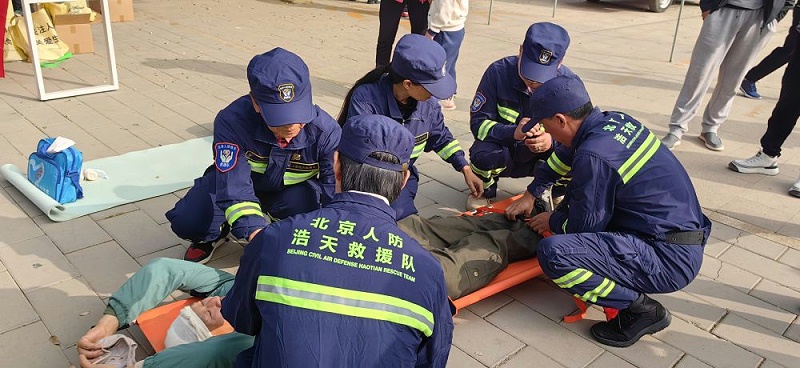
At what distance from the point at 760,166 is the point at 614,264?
2.81 m

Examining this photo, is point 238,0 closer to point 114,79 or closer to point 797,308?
point 114,79

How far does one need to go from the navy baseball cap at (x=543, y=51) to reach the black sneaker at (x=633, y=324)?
1.38 metres

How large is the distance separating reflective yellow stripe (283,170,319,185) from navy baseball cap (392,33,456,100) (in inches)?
26.2

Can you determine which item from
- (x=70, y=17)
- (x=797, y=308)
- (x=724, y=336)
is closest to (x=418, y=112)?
(x=724, y=336)

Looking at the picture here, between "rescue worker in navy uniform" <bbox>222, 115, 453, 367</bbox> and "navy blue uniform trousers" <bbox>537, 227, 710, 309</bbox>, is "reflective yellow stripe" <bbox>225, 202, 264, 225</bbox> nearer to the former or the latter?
"rescue worker in navy uniform" <bbox>222, 115, 453, 367</bbox>

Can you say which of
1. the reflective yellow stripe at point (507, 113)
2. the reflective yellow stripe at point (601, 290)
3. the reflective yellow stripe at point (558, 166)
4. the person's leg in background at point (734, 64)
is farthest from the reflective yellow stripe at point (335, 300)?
the person's leg in background at point (734, 64)

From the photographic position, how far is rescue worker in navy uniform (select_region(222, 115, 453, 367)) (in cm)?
157

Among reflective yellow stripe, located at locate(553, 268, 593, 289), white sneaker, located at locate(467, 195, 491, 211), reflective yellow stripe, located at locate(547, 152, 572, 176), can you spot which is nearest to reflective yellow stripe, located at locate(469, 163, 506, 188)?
white sneaker, located at locate(467, 195, 491, 211)

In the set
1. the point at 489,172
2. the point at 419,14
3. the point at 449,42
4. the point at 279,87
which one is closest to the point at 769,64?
the point at 449,42

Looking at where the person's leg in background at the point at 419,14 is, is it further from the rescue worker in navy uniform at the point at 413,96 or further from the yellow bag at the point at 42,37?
the yellow bag at the point at 42,37

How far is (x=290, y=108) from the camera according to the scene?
2.71 m

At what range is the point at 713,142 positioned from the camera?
534cm

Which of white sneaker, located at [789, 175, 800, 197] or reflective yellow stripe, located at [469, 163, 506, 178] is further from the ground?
reflective yellow stripe, located at [469, 163, 506, 178]

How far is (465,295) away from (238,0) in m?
8.83
